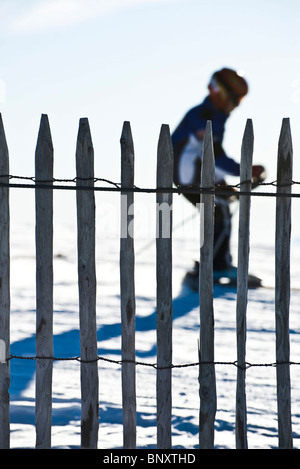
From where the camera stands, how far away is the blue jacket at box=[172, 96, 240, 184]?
8.47m

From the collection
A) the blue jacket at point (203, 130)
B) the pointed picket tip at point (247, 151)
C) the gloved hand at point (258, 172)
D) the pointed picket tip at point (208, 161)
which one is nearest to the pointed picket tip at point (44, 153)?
the pointed picket tip at point (208, 161)

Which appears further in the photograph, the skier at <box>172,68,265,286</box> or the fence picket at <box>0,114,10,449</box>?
the skier at <box>172,68,265,286</box>

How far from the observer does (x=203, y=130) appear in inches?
333

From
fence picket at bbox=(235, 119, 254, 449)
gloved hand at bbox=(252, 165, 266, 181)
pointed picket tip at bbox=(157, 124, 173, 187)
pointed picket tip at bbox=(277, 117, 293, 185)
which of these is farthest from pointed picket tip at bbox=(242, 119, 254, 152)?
gloved hand at bbox=(252, 165, 266, 181)

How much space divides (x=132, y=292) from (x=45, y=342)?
51 cm

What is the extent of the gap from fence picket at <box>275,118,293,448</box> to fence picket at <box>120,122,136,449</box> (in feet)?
2.45

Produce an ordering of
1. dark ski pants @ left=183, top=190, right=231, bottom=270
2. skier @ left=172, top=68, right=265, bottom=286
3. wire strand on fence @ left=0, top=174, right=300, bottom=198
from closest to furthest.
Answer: wire strand on fence @ left=0, top=174, right=300, bottom=198, skier @ left=172, top=68, right=265, bottom=286, dark ski pants @ left=183, top=190, right=231, bottom=270

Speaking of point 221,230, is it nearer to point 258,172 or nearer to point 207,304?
point 258,172

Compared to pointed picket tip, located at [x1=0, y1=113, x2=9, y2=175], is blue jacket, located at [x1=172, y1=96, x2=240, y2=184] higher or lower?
higher

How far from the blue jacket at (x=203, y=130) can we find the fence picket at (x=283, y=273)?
17.2ft

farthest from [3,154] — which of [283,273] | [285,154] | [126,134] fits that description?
[283,273]

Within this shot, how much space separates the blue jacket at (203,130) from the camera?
8469 mm

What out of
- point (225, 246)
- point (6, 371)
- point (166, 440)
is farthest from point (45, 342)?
point (225, 246)

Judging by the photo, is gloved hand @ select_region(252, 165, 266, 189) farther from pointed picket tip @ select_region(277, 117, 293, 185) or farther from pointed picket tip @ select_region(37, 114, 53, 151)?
pointed picket tip @ select_region(37, 114, 53, 151)
